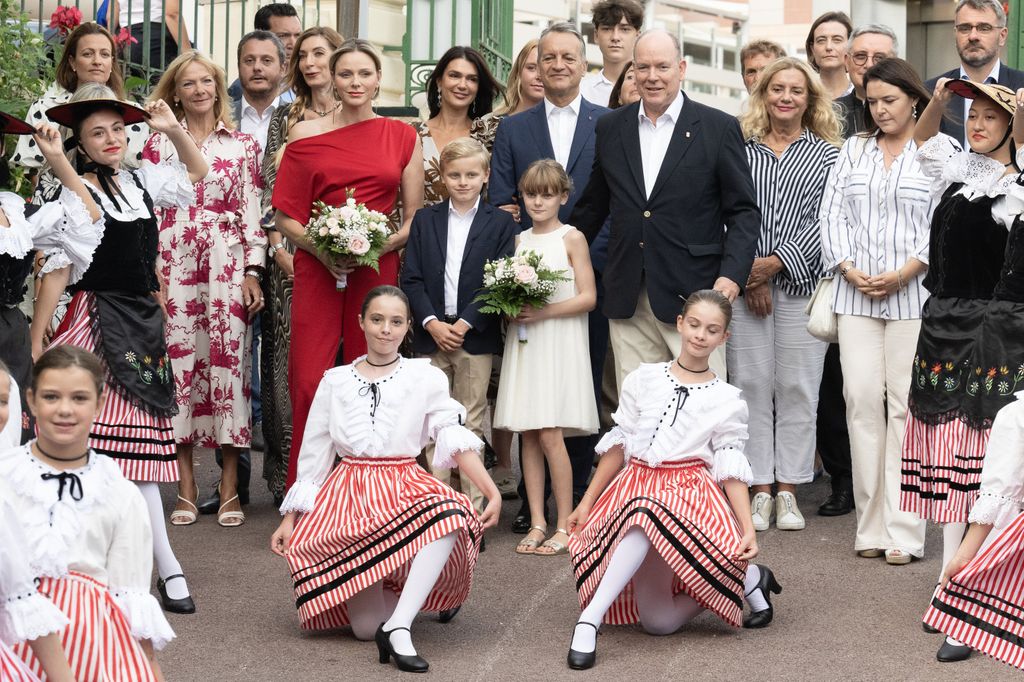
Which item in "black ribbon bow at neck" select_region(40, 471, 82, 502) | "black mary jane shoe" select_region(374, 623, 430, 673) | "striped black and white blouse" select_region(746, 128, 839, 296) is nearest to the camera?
"black ribbon bow at neck" select_region(40, 471, 82, 502)

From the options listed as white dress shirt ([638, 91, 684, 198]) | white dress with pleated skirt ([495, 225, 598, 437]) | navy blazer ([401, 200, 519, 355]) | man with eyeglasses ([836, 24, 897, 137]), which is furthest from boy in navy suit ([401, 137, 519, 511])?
man with eyeglasses ([836, 24, 897, 137])

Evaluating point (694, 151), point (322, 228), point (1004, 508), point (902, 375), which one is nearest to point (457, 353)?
point (322, 228)

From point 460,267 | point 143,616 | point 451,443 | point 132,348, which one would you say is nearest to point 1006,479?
point 451,443

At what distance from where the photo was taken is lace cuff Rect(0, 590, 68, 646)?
13.4 feet

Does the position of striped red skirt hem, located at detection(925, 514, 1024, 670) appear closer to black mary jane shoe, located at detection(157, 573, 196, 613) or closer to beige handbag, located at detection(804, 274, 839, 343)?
beige handbag, located at detection(804, 274, 839, 343)

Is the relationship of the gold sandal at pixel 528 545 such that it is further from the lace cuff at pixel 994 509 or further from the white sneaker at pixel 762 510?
the lace cuff at pixel 994 509

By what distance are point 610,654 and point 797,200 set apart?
3.12m

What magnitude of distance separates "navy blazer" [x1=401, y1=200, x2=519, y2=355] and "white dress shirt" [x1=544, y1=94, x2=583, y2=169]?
71 centimetres

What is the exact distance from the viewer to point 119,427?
6.84 m

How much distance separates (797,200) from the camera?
8.27 meters

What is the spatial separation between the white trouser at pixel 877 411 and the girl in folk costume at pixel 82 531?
12.8 ft

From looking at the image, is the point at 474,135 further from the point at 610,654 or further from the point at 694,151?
the point at 610,654

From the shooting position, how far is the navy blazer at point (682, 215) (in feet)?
25.2

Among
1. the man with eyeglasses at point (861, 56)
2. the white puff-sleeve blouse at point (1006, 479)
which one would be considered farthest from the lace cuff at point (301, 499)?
the man with eyeglasses at point (861, 56)
